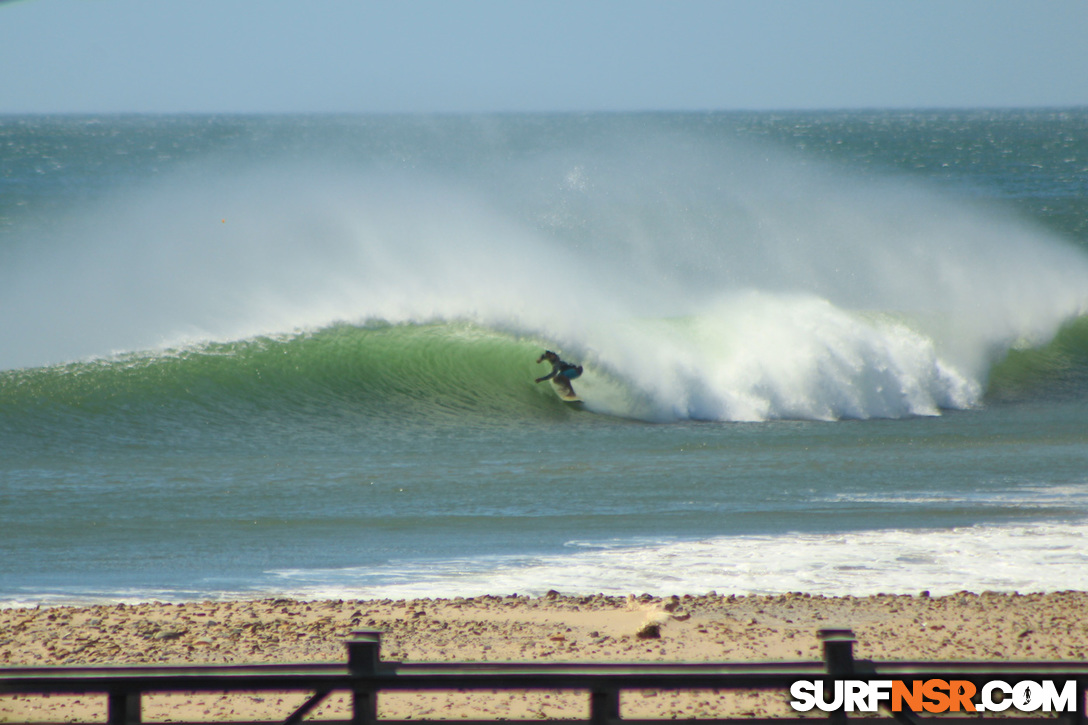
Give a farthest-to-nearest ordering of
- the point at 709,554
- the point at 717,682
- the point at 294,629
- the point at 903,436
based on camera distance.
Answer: the point at 903,436
the point at 709,554
the point at 294,629
the point at 717,682

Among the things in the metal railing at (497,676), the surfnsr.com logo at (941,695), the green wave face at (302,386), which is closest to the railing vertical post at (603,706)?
the metal railing at (497,676)

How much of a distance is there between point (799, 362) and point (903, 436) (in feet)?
7.73

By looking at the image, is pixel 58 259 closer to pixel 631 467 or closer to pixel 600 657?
pixel 631 467

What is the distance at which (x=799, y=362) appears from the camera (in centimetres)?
1454

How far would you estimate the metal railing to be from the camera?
2428mm

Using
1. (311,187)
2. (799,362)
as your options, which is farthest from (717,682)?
(311,187)

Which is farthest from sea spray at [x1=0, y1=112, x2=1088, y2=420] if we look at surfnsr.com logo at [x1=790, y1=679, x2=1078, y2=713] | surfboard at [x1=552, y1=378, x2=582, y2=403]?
surfnsr.com logo at [x1=790, y1=679, x2=1078, y2=713]

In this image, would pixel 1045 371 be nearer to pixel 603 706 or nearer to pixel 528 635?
pixel 528 635

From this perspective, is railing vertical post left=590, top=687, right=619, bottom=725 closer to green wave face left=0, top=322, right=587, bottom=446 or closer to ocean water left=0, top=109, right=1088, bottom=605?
ocean water left=0, top=109, right=1088, bottom=605

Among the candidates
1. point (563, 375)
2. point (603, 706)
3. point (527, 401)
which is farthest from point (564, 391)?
point (603, 706)

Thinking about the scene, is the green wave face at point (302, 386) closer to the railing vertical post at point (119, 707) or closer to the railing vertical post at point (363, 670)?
the railing vertical post at point (119, 707)

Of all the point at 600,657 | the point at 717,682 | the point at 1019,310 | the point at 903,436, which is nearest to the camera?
the point at 717,682

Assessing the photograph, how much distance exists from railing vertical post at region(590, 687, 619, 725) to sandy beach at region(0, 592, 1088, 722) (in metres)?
2.28

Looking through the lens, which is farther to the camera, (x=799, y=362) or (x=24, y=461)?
(x=799, y=362)
